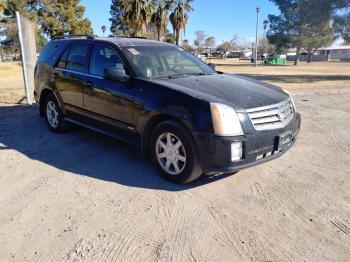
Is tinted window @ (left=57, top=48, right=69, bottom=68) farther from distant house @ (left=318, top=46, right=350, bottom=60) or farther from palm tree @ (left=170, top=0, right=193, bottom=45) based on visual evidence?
distant house @ (left=318, top=46, right=350, bottom=60)

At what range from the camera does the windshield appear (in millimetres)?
4625

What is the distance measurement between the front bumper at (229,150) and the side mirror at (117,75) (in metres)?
1.37

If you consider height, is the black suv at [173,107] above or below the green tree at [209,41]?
below

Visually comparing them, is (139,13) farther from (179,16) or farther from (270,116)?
(270,116)

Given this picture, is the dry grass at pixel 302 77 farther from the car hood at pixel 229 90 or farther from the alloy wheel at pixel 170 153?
the alloy wheel at pixel 170 153

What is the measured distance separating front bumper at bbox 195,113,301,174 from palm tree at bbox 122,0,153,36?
107 feet

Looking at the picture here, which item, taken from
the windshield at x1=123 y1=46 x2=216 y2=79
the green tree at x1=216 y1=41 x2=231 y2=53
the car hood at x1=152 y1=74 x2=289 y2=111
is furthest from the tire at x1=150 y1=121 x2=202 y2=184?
the green tree at x1=216 y1=41 x2=231 y2=53

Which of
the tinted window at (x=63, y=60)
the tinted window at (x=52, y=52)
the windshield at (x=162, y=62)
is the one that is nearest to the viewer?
the windshield at (x=162, y=62)

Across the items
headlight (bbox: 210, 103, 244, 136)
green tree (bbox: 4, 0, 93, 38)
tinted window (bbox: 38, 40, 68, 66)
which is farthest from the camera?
green tree (bbox: 4, 0, 93, 38)

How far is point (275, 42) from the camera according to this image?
60.4m

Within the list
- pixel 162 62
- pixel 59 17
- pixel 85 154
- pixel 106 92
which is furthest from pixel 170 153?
pixel 59 17

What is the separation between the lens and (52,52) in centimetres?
637

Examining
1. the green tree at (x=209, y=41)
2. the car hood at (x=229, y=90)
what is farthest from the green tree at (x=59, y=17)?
the green tree at (x=209, y=41)

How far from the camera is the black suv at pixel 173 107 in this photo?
367cm
